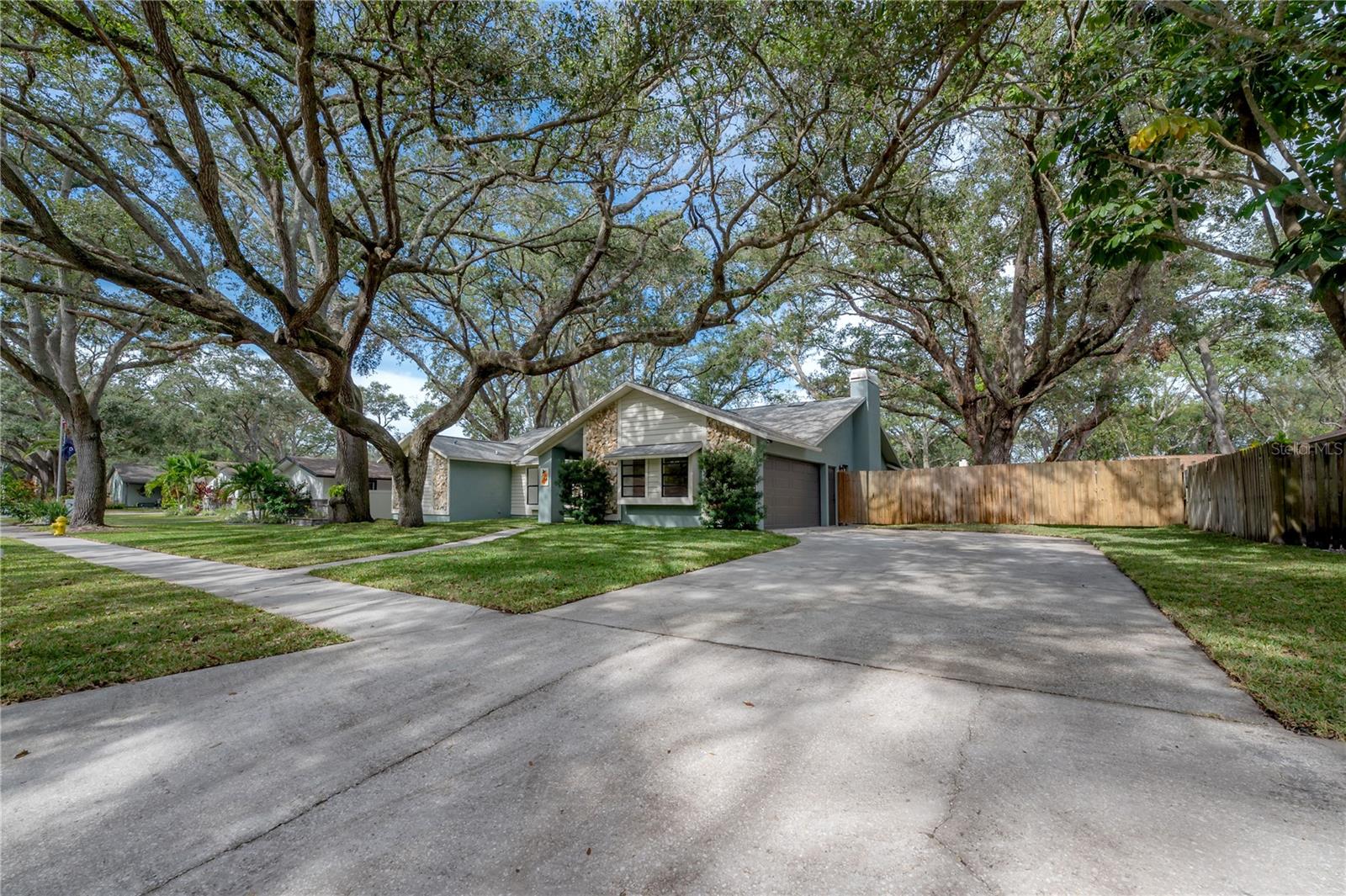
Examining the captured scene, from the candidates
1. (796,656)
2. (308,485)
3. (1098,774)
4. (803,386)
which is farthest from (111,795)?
(308,485)

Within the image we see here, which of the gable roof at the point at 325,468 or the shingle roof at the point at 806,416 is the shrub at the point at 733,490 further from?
the gable roof at the point at 325,468

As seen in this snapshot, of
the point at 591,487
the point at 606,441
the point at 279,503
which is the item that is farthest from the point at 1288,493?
the point at 279,503

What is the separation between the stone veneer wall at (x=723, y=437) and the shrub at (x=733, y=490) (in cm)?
48

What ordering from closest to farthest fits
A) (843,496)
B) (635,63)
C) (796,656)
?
(796,656), (635,63), (843,496)

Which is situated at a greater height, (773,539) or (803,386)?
(803,386)

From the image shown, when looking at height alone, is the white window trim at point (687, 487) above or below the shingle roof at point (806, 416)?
→ below

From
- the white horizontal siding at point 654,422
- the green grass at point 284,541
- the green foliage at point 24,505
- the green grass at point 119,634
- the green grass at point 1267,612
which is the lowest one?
the green grass at point 284,541

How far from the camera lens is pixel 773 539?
10422 mm

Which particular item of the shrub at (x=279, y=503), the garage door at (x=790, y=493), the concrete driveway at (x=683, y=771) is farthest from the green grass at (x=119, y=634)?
the shrub at (x=279, y=503)

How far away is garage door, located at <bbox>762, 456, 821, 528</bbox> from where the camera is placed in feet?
Answer: 48.1

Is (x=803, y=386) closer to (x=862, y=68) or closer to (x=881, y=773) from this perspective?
(x=862, y=68)

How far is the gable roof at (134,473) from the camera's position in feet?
131

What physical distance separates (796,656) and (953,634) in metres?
1.36

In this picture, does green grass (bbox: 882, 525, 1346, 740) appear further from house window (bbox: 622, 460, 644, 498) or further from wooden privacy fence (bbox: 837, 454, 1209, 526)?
house window (bbox: 622, 460, 644, 498)
